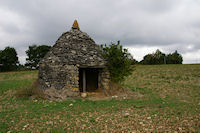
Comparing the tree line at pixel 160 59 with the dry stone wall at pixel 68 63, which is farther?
the tree line at pixel 160 59

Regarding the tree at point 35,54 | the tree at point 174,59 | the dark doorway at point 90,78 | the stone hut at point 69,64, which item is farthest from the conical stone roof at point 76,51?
the tree at point 174,59

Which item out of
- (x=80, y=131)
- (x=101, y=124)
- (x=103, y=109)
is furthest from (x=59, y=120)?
(x=103, y=109)

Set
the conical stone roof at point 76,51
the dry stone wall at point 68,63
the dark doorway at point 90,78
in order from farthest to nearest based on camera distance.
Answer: the dark doorway at point 90,78, the conical stone roof at point 76,51, the dry stone wall at point 68,63

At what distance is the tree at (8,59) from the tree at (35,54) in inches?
142

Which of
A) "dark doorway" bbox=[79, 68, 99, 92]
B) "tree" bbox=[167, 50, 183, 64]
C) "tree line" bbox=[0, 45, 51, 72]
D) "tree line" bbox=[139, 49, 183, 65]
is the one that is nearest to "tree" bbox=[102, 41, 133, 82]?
"dark doorway" bbox=[79, 68, 99, 92]

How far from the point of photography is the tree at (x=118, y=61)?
884cm

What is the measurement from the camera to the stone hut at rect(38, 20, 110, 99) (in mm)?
8445

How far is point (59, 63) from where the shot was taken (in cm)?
863

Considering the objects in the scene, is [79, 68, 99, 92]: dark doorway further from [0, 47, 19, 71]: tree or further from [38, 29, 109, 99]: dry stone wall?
[0, 47, 19, 71]: tree

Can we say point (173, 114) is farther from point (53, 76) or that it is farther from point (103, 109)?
point (53, 76)

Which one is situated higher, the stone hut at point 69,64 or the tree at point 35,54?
the tree at point 35,54

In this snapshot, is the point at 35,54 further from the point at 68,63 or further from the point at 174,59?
the point at 174,59

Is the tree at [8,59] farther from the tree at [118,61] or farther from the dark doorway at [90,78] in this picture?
the tree at [118,61]

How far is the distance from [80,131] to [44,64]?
6.30m
